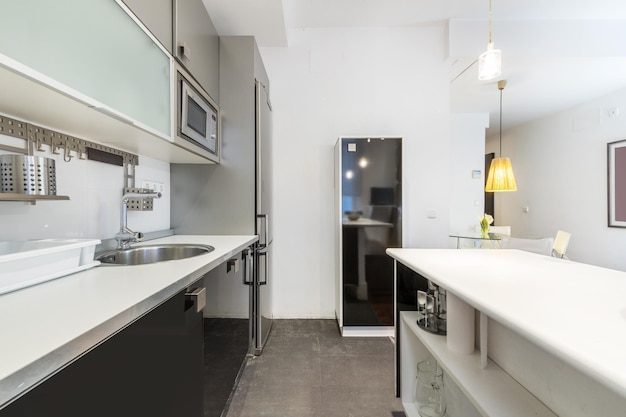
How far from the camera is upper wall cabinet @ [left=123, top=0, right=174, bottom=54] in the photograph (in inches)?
42.2

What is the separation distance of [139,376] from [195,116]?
1361 mm

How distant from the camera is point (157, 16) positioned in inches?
47.5

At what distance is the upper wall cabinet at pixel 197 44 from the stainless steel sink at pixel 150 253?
1052 millimetres

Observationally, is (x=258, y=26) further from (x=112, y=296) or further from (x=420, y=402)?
(x=420, y=402)

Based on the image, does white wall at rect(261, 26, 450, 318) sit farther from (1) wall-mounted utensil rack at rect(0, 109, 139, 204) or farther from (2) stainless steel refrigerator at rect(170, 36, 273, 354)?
(1) wall-mounted utensil rack at rect(0, 109, 139, 204)

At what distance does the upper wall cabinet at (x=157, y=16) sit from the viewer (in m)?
1.07

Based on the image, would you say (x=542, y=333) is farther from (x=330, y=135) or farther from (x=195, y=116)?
(x=330, y=135)

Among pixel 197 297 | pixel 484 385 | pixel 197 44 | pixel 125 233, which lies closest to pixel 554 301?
pixel 484 385

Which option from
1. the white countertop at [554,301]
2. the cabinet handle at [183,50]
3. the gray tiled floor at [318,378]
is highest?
the cabinet handle at [183,50]

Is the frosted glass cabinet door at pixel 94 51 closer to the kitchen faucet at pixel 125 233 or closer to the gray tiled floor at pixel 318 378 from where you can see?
the kitchen faucet at pixel 125 233

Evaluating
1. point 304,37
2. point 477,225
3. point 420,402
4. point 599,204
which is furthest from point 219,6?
point 599,204

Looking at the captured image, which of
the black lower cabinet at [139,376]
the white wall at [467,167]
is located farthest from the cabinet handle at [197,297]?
the white wall at [467,167]

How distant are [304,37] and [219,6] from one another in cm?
93

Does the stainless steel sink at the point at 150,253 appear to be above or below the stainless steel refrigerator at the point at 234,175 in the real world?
below
